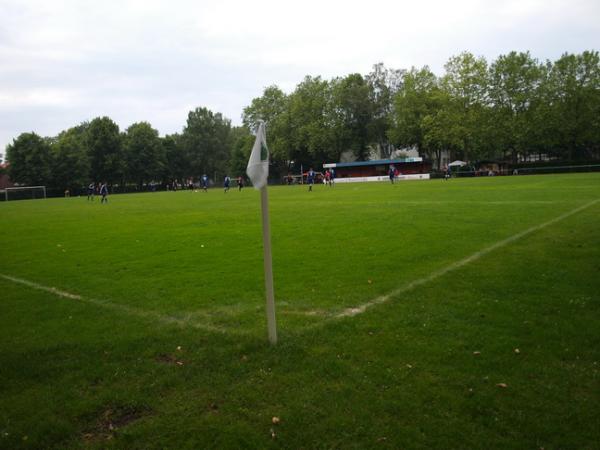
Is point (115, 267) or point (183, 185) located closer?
point (115, 267)

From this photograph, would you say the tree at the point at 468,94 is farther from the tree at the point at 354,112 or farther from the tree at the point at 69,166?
the tree at the point at 69,166

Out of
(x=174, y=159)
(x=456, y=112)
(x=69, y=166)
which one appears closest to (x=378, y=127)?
(x=456, y=112)

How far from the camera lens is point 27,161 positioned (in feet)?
254

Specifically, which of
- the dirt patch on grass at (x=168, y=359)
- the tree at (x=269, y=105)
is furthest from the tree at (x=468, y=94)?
the dirt patch on grass at (x=168, y=359)

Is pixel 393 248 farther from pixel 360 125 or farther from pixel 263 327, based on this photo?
pixel 360 125

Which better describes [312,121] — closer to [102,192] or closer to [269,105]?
[269,105]

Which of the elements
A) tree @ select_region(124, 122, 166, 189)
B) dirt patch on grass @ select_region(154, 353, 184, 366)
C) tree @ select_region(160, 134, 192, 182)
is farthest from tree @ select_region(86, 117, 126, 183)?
dirt patch on grass @ select_region(154, 353, 184, 366)

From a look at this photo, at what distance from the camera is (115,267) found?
32.6 feet

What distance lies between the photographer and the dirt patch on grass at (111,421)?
370 centimetres

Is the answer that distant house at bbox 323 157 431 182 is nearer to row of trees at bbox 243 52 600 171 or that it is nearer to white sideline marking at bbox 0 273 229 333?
row of trees at bbox 243 52 600 171

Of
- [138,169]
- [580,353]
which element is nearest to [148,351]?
[580,353]

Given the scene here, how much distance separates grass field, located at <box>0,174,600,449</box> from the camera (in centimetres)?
366

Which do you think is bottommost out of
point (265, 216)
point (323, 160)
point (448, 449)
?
point (448, 449)

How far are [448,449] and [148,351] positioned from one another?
11.1 ft
